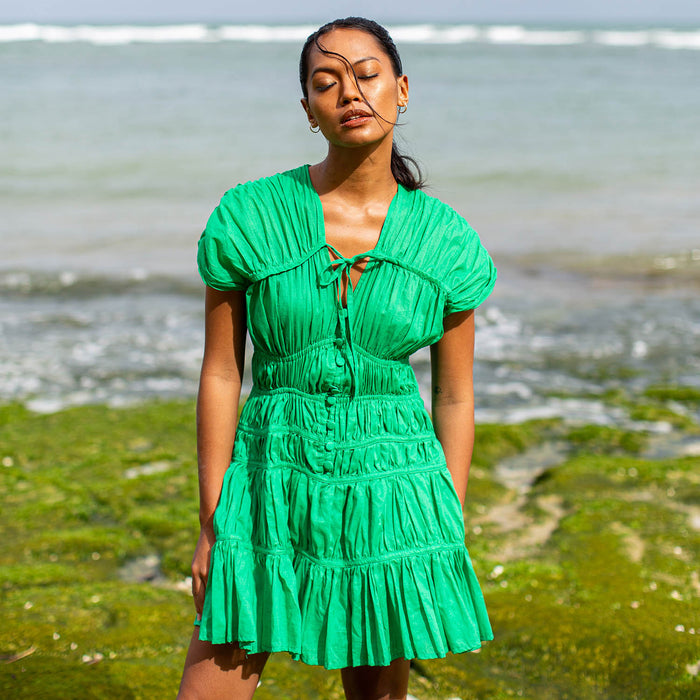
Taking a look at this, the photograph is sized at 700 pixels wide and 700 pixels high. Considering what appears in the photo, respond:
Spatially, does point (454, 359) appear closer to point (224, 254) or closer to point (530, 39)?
point (224, 254)

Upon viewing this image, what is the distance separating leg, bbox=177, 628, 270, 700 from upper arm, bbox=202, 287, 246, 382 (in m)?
0.67

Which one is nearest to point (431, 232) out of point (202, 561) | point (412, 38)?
point (202, 561)

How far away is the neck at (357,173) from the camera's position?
2.42 m

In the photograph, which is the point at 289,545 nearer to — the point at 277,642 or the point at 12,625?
the point at 277,642

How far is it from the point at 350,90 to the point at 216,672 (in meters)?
1.48

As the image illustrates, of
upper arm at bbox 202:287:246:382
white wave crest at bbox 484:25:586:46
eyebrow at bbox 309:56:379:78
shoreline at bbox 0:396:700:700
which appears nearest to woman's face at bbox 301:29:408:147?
eyebrow at bbox 309:56:379:78

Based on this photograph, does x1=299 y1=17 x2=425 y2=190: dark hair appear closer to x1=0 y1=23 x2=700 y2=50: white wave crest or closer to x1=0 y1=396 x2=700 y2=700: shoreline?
x1=0 y1=396 x2=700 y2=700: shoreline

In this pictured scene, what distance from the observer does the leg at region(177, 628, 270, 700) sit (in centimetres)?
233

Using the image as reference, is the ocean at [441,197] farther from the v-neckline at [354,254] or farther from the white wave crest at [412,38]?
the white wave crest at [412,38]

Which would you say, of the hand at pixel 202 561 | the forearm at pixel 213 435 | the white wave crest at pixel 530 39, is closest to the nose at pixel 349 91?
the forearm at pixel 213 435

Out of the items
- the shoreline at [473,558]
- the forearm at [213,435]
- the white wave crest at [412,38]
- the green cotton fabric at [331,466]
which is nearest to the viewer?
the green cotton fabric at [331,466]

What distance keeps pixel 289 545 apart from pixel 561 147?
66.6ft

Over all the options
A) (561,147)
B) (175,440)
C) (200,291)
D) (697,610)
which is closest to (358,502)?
(697,610)

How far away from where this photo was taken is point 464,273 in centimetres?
243
